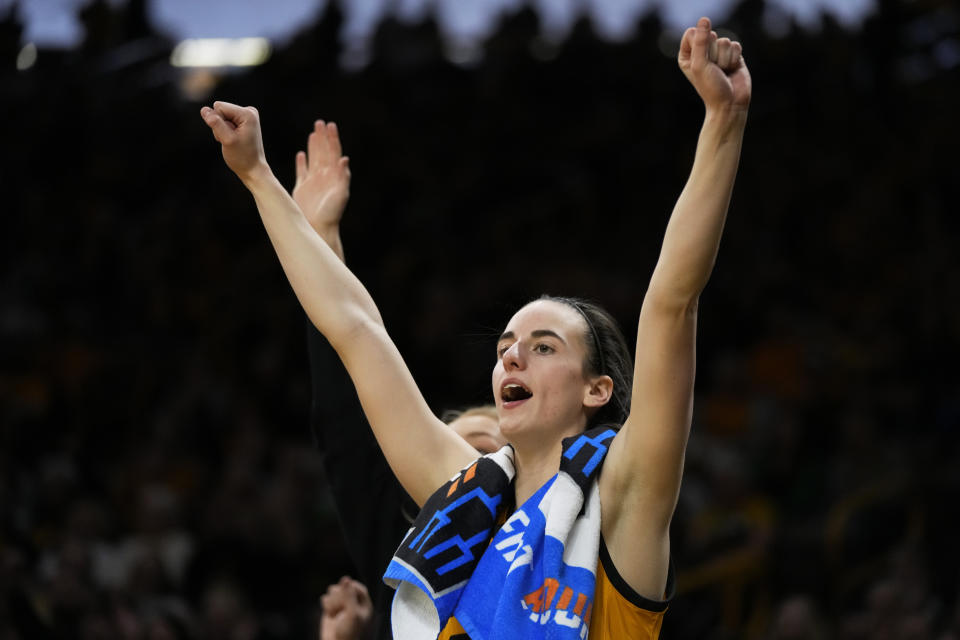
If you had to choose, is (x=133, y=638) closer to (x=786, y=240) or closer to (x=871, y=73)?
(x=786, y=240)

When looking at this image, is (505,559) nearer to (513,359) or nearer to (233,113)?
(513,359)

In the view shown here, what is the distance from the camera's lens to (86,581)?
3748mm

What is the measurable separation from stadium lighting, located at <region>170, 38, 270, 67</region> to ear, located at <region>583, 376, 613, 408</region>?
5312 millimetres

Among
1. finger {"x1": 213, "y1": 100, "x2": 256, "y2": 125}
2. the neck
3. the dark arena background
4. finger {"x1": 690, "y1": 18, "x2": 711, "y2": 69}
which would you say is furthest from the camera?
the dark arena background

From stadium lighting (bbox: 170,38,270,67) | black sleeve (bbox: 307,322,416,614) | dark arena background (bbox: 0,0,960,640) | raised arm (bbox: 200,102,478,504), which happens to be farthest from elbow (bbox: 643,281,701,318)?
stadium lighting (bbox: 170,38,270,67)

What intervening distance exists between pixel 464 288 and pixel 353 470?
12.6 ft

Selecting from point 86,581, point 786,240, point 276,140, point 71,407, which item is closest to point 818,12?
point 786,240

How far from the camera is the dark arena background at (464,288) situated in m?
3.98

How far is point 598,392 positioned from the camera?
61.9 inches

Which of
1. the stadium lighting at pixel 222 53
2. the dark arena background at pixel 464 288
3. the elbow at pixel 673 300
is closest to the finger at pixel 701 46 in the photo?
the elbow at pixel 673 300

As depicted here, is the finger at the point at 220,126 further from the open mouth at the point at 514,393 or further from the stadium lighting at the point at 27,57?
the stadium lighting at the point at 27,57

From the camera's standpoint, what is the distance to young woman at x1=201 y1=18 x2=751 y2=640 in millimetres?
1336

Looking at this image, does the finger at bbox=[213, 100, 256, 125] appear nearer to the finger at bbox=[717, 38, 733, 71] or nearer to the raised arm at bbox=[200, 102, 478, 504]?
the raised arm at bbox=[200, 102, 478, 504]

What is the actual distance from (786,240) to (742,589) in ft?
8.45
